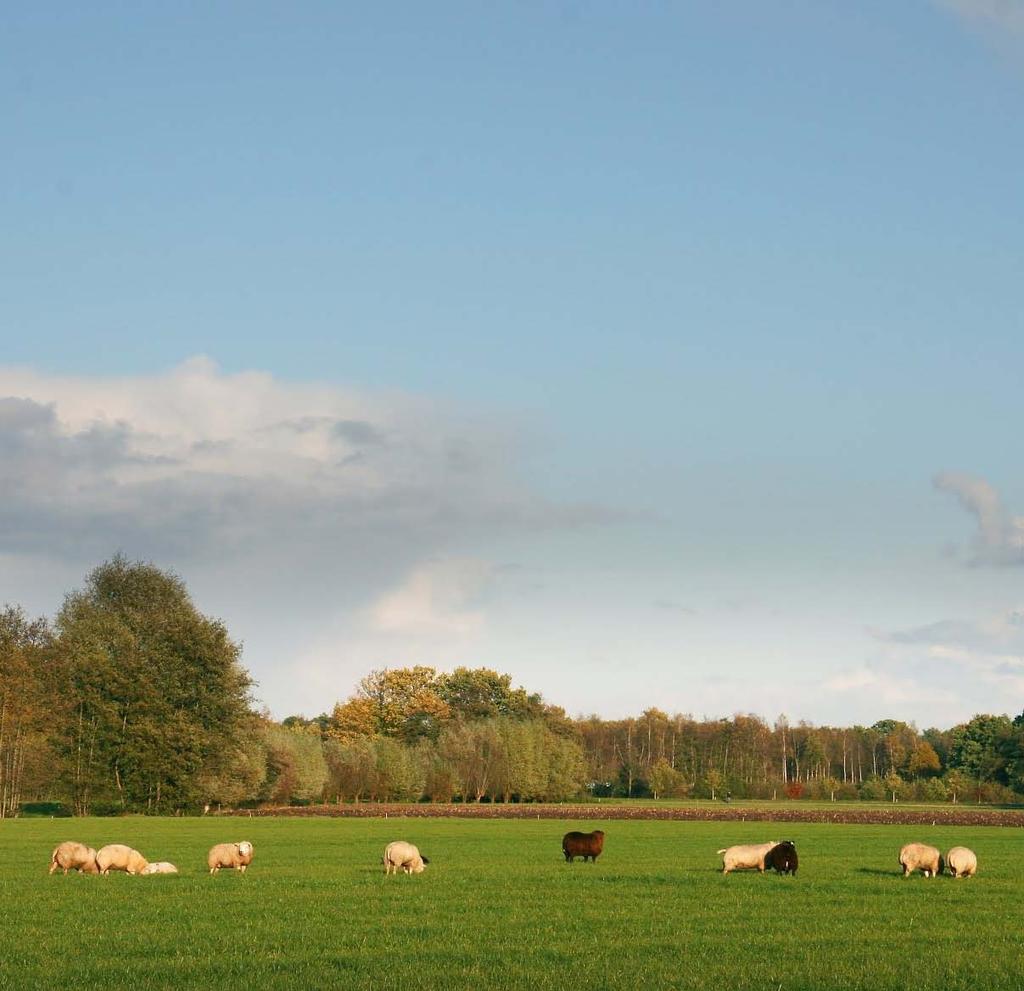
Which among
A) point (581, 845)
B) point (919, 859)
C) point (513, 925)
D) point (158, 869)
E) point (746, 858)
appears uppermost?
point (513, 925)

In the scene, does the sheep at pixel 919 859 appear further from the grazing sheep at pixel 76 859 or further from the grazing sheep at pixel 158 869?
the grazing sheep at pixel 76 859

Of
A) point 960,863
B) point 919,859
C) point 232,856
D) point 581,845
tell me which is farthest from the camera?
point 581,845

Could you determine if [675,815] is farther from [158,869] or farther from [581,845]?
[158,869]

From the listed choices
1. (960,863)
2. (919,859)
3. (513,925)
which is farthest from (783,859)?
(513,925)

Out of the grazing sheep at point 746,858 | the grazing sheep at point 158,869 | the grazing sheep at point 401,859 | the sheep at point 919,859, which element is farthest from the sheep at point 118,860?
the sheep at point 919,859

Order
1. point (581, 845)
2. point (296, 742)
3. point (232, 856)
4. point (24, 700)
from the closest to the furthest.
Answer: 1. point (232, 856)
2. point (581, 845)
3. point (24, 700)
4. point (296, 742)

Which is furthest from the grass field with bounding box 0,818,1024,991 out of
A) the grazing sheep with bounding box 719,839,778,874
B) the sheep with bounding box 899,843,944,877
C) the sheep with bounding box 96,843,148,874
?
the grazing sheep with bounding box 719,839,778,874

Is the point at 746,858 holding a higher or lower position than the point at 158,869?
higher

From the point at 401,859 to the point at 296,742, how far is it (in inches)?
3509

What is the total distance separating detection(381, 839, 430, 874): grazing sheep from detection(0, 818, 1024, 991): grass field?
2.50ft

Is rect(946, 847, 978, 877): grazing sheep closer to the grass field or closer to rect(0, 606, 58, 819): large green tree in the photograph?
the grass field

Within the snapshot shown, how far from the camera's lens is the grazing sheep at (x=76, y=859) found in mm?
35875

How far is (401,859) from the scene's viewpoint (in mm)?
Answer: 34469

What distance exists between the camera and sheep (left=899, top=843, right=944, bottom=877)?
113ft
